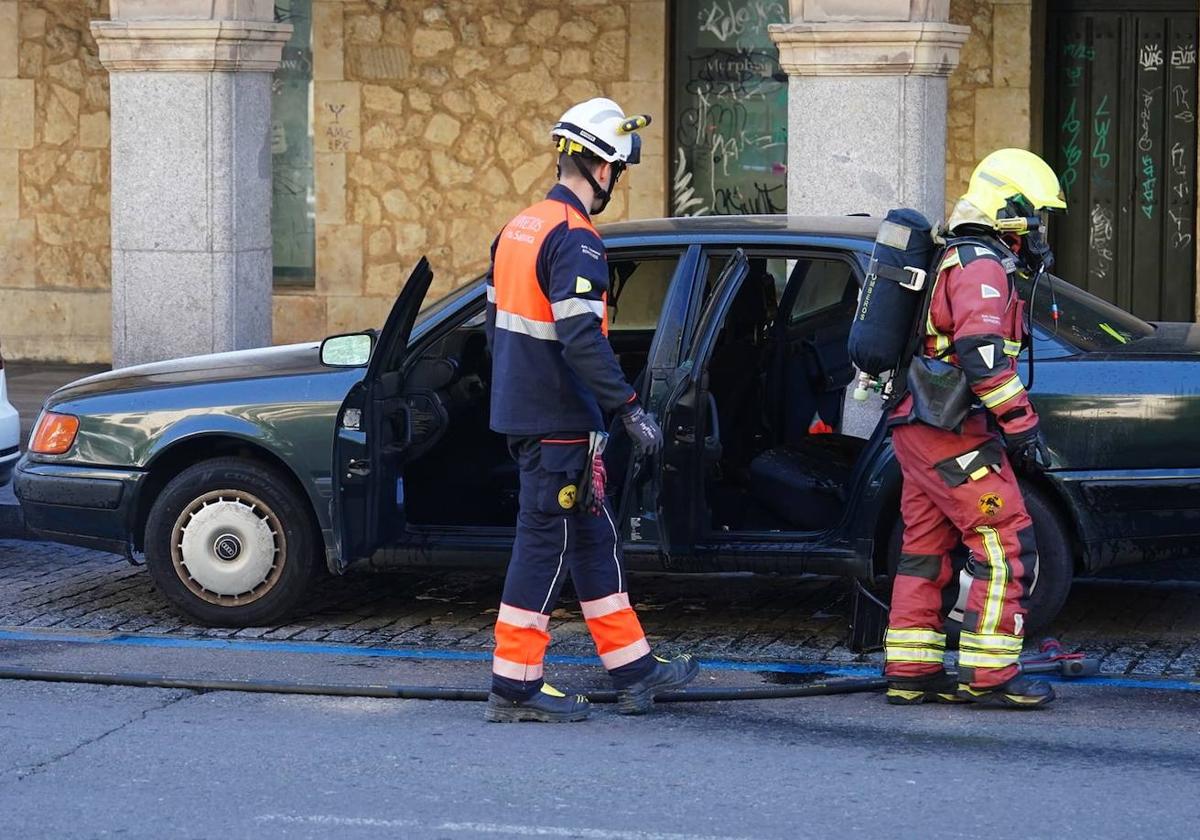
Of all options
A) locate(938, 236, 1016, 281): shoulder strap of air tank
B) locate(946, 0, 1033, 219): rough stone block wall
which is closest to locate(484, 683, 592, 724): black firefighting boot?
locate(938, 236, 1016, 281): shoulder strap of air tank

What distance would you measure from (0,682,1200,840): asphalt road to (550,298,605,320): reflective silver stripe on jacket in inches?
51.0

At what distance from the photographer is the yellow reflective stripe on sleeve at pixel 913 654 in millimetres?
7141

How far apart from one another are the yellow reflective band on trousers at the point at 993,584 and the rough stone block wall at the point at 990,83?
8.48 meters

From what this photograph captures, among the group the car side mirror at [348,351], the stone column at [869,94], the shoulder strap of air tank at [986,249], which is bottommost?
the car side mirror at [348,351]

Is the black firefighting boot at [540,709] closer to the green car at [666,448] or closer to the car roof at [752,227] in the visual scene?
the green car at [666,448]

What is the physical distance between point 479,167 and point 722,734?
32.5 feet

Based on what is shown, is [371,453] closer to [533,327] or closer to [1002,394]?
[533,327]

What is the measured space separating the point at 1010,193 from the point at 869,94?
14.6 ft

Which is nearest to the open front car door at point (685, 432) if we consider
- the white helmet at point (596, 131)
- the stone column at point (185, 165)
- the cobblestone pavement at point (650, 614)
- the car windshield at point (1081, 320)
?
the cobblestone pavement at point (650, 614)

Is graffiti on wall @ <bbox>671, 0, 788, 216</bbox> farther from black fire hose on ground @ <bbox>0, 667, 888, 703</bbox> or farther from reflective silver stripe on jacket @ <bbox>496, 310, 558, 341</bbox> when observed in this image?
reflective silver stripe on jacket @ <bbox>496, 310, 558, 341</bbox>

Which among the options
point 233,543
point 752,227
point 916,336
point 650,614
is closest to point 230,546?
point 233,543

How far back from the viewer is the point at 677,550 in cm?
798

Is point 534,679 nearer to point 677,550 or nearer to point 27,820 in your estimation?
point 677,550

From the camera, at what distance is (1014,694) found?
23.2ft
